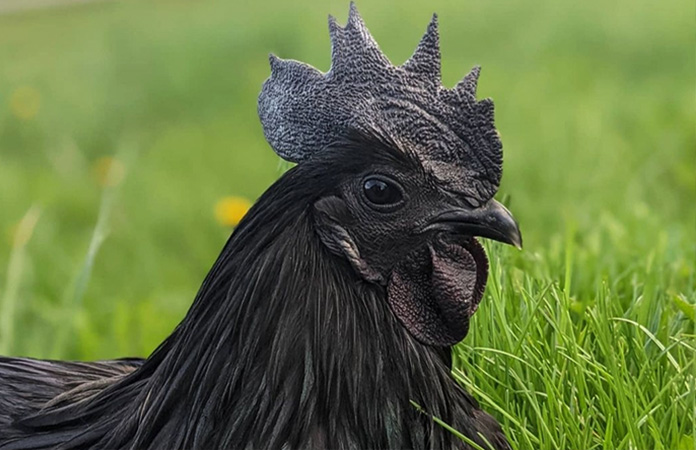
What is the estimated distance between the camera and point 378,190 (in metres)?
1.92

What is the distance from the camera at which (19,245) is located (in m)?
3.92

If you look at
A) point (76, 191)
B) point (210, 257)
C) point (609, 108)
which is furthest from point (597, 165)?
point (76, 191)

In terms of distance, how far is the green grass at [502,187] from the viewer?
7.82 feet

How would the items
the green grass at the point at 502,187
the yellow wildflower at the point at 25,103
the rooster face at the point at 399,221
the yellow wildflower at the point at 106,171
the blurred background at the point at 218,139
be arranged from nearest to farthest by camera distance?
1. the rooster face at the point at 399,221
2. the green grass at the point at 502,187
3. the blurred background at the point at 218,139
4. the yellow wildflower at the point at 106,171
5. the yellow wildflower at the point at 25,103

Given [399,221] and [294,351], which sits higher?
[399,221]

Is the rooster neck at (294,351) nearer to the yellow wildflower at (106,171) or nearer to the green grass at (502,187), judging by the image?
the green grass at (502,187)

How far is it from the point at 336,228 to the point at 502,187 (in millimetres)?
3573

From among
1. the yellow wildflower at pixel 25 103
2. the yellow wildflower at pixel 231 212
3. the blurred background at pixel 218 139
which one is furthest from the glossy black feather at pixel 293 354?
the yellow wildflower at pixel 25 103

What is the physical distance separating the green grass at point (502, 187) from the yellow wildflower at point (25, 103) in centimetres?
2

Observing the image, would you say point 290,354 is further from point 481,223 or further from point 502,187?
point 502,187

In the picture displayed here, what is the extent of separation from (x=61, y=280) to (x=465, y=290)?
135 inches

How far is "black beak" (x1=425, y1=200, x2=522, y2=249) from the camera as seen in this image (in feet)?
6.28

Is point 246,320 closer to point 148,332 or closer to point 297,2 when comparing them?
point 148,332

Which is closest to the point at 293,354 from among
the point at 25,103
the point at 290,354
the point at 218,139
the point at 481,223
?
the point at 290,354
